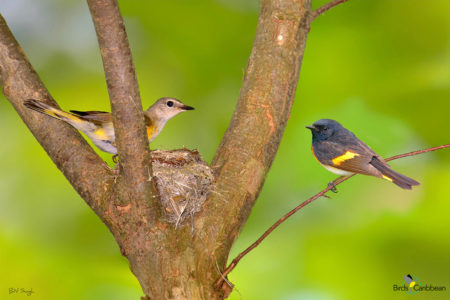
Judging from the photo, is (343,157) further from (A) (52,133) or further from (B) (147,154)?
(A) (52,133)

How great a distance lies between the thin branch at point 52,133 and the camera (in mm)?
2842

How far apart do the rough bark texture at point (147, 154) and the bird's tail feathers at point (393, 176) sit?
621mm

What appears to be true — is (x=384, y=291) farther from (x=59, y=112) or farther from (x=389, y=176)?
(x=59, y=112)

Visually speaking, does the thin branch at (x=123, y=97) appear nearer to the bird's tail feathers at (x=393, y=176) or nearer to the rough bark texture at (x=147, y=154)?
the rough bark texture at (x=147, y=154)

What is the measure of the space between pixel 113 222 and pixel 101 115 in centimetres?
97

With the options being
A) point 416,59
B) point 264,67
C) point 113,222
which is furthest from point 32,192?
point 416,59

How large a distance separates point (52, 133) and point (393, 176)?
2032 mm

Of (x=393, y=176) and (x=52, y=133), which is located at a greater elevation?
(x=52, y=133)

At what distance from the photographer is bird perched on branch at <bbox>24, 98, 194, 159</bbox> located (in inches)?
120

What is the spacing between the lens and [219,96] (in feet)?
15.2

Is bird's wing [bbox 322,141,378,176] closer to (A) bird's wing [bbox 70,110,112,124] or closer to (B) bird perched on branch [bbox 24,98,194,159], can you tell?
(B) bird perched on branch [bbox 24,98,194,159]

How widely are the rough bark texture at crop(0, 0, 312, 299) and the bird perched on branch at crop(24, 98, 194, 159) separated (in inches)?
2.9

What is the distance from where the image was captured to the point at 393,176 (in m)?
2.82

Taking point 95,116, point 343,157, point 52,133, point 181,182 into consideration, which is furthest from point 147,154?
point 343,157
